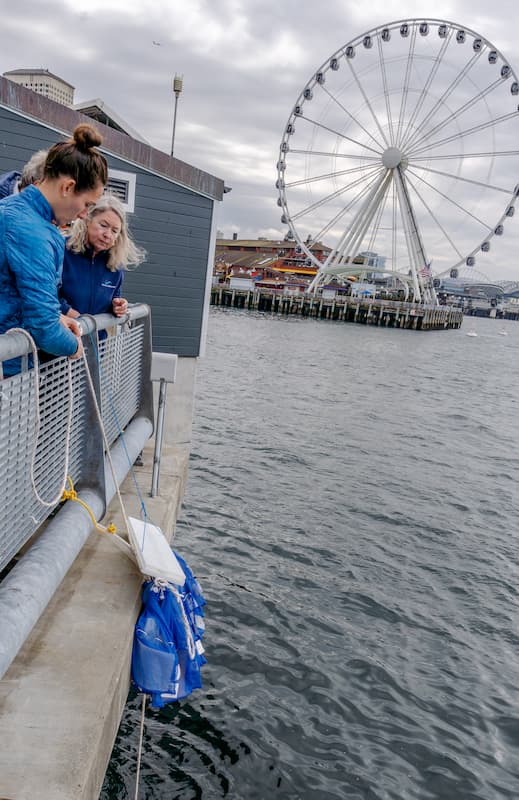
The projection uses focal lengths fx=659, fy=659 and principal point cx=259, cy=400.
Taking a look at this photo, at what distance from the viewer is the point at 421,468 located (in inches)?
518

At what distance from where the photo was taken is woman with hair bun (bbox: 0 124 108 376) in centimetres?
265

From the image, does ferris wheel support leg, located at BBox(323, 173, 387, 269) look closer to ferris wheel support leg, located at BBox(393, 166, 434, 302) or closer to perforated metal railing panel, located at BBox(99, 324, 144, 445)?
ferris wheel support leg, located at BBox(393, 166, 434, 302)

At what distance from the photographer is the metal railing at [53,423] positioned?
268 cm

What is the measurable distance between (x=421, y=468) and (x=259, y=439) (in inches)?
134

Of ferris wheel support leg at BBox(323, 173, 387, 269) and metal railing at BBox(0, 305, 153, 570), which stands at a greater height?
ferris wheel support leg at BBox(323, 173, 387, 269)

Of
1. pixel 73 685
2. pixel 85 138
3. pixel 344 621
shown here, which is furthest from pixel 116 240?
pixel 344 621

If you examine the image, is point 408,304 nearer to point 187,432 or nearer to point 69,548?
point 187,432

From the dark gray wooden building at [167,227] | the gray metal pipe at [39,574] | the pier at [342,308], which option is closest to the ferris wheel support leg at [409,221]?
the pier at [342,308]

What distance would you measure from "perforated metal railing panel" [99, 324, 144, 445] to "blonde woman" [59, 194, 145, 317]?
0.27 metres

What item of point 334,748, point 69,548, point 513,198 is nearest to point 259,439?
point 334,748

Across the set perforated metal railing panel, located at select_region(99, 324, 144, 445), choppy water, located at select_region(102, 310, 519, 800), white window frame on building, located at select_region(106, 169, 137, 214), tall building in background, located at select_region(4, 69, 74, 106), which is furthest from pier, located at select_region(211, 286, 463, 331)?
perforated metal railing panel, located at select_region(99, 324, 144, 445)

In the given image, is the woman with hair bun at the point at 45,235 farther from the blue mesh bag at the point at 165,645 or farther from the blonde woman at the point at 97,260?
the blue mesh bag at the point at 165,645

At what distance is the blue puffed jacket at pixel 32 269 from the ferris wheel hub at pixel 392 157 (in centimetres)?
5283

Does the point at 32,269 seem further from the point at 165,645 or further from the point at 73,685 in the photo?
the point at 165,645
